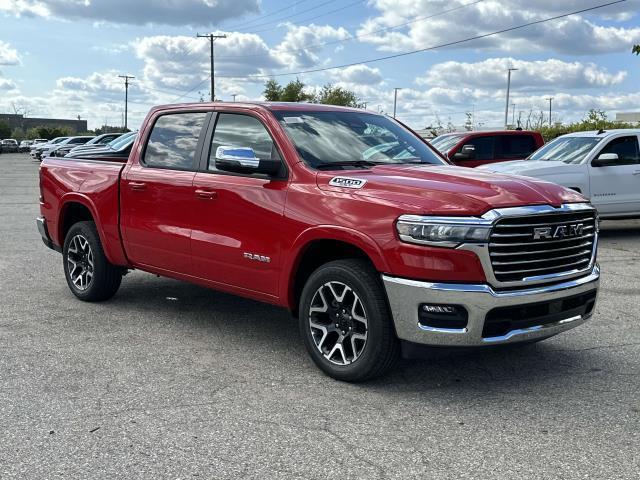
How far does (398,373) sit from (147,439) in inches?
72.5

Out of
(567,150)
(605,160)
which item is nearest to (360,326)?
(605,160)

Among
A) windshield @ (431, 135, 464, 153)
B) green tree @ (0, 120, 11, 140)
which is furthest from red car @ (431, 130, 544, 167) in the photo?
green tree @ (0, 120, 11, 140)

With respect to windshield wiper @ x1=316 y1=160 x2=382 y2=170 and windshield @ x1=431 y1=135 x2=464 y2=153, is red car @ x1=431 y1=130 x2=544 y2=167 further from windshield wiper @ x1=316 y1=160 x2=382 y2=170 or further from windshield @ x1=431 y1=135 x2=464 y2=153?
windshield wiper @ x1=316 y1=160 x2=382 y2=170

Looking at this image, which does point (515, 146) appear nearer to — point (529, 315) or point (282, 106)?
point (282, 106)

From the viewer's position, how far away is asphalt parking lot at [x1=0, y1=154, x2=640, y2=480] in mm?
3596

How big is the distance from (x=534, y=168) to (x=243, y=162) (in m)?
7.77

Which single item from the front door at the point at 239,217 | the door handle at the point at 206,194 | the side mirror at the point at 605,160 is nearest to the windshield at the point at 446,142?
the side mirror at the point at 605,160

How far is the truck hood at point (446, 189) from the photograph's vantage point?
14.2ft

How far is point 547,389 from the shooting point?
4715 millimetres

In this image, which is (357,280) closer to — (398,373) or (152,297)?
(398,373)

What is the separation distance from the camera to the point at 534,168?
11781 mm

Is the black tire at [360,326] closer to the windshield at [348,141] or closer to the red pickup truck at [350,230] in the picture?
the red pickup truck at [350,230]

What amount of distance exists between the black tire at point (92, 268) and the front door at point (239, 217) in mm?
1547

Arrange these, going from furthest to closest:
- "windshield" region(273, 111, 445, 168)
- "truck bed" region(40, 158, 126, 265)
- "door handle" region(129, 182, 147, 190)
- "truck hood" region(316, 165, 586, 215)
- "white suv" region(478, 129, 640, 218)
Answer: "white suv" region(478, 129, 640, 218), "truck bed" region(40, 158, 126, 265), "door handle" region(129, 182, 147, 190), "windshield" region(273, 111, 445, 168), "truck hood" region(316, 165, 586, 215)
